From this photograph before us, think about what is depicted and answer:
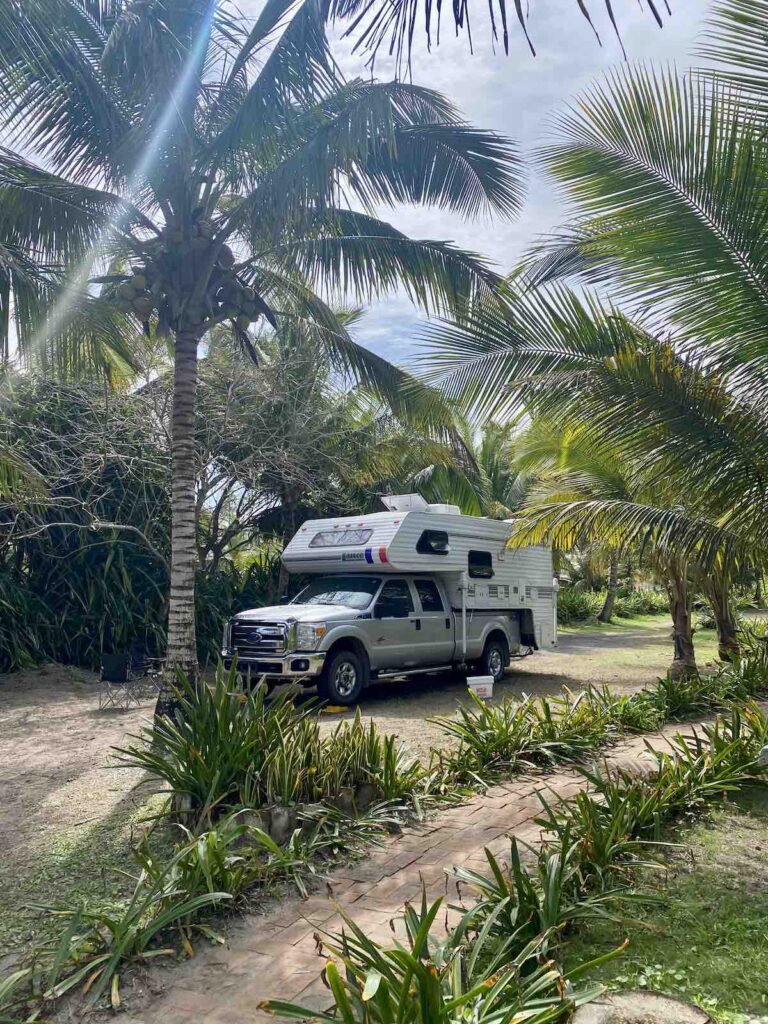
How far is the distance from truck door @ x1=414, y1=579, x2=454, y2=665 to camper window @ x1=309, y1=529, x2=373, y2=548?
1.19m

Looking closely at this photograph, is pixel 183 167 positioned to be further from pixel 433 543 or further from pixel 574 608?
pixel 574 608

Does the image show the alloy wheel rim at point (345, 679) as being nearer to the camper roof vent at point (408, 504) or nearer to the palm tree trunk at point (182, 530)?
the camper roof vent at point (408, 504)

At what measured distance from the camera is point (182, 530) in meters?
8.10

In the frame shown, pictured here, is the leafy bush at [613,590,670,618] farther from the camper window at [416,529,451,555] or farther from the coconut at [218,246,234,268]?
the coconut at [218,246,234,268]

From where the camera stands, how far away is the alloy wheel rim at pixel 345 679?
1050 centimetres

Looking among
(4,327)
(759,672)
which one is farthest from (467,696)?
(4,327)

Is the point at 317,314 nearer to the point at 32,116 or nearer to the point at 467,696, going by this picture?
the point at 32,116

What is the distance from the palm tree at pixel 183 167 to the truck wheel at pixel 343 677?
2561 millimetres

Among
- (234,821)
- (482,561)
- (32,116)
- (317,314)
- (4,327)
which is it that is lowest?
(234,821)

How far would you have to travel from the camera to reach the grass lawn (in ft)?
10.6

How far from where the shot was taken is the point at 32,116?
25.7ft

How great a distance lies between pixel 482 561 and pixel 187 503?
6045mm

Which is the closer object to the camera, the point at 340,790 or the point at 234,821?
the point at 234,821

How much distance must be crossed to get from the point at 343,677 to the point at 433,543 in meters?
2.47
